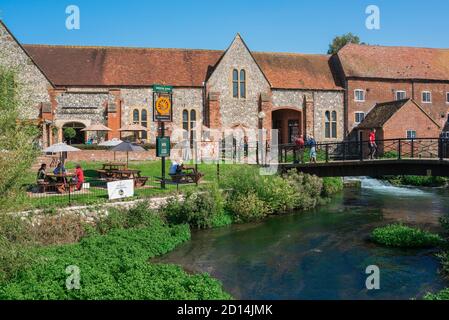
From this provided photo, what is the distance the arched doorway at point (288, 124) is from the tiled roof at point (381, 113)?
5575 mm

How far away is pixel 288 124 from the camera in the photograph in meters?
42.7

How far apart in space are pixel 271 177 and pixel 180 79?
56.7 ft

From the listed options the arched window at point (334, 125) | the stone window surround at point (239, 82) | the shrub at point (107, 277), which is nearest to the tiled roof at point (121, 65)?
the stone window surround at point (239, 82)

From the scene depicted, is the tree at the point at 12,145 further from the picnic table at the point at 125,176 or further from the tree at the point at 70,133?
the tree at the point at 70,133

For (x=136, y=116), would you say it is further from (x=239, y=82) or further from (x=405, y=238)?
(x=405, y=238)

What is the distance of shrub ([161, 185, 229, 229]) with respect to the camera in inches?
782

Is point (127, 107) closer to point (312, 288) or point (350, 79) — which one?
point (350, 79)

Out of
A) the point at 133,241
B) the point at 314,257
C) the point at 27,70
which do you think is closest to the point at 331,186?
the point at 314,257

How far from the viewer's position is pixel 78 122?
35.5 meters

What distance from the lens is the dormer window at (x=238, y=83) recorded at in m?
38.6

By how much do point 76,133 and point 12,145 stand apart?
26011mm

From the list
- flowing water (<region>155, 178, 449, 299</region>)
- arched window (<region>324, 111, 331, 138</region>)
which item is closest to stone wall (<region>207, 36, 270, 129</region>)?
arched window (<region>324, 111, 331, 138</region>)
